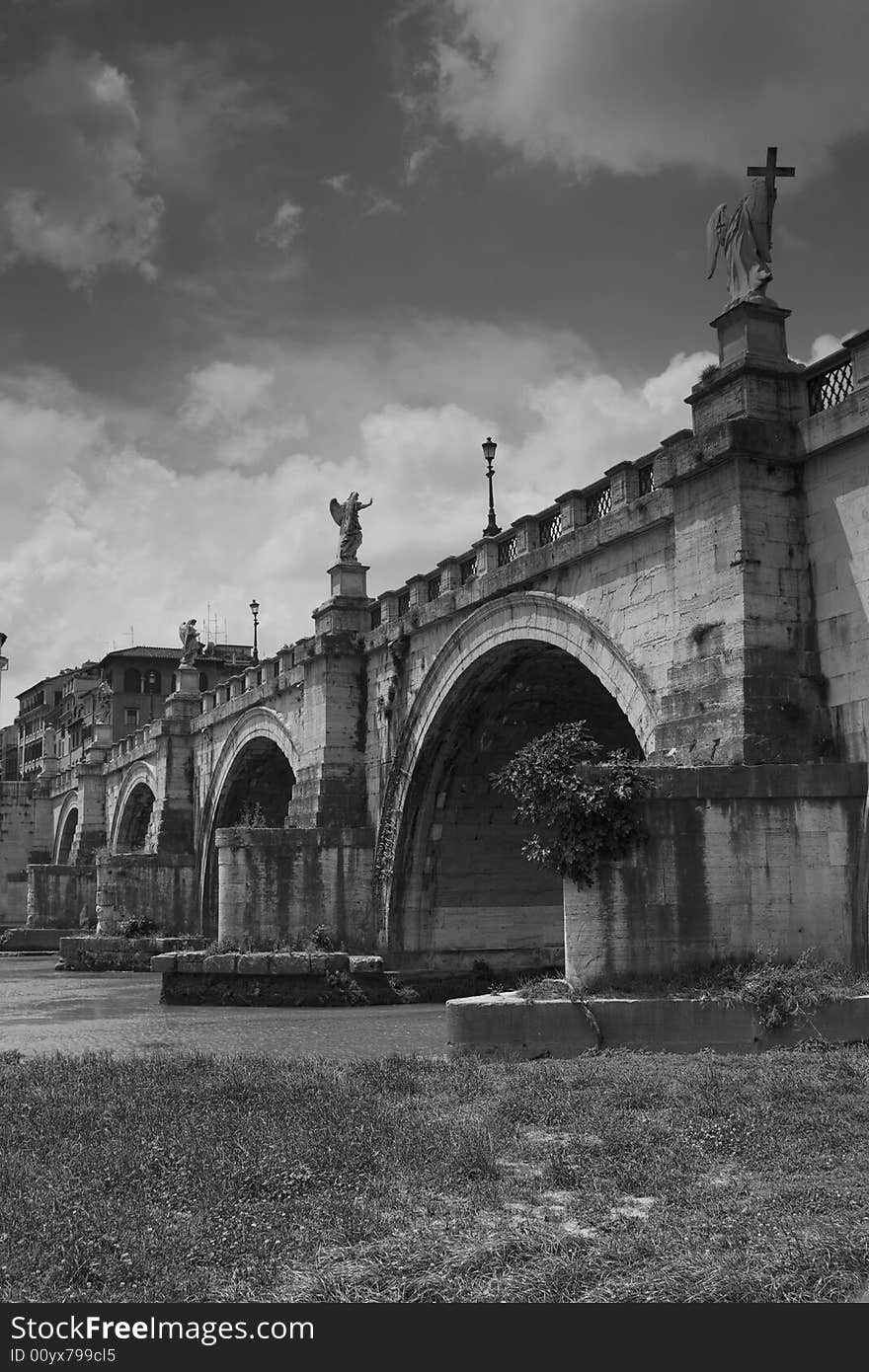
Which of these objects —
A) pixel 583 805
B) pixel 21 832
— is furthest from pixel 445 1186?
pixel 21 832

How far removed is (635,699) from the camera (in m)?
19.3

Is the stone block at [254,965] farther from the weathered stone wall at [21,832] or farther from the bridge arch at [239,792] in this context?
the weathered stone wall at [21,832]

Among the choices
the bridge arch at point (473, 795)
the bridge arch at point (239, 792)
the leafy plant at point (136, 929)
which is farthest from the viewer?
the leafy plant at point (136, 929)

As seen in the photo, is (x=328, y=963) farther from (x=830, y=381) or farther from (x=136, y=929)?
(x=136, y=929)

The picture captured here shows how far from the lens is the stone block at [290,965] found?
26031mm

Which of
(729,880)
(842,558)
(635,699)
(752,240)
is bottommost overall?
(729,880)

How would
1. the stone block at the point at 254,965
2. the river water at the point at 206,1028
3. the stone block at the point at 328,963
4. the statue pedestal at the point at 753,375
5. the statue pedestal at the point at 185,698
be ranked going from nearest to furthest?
the statue pedestal at the point at 753,375, the river water at the point at 206,1028, the stone block at the point at 328,963, the stone block at the point at 254,965, the statue pedestal at the point at 185,698

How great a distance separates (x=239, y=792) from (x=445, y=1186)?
3629 cm

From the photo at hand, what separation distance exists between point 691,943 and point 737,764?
210 centimetres

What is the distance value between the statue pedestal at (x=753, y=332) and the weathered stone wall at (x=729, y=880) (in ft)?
17.7

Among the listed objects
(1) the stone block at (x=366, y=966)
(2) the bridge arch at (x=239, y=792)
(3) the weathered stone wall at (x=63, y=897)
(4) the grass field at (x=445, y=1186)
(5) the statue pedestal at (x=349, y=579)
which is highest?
(5) the statue pedestal at (x=349, y=579)

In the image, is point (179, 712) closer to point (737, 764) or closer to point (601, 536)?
point (601, 536)

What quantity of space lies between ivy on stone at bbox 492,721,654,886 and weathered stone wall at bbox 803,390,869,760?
2803 millimetres

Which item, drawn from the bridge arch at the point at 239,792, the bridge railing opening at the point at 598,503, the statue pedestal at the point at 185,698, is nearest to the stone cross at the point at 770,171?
the bridge railing opening at the point at 598,503
